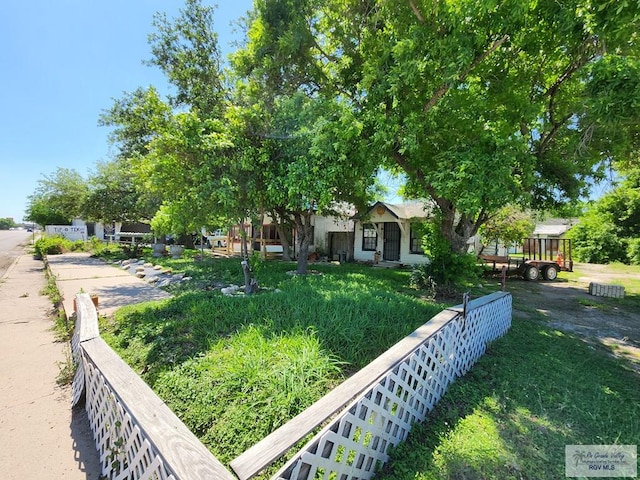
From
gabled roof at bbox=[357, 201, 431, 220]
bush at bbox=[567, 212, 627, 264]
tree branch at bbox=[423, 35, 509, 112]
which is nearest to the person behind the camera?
tree branch at bbox=[423, 35, 509, 112]

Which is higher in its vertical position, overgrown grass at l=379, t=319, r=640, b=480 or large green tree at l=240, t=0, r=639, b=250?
large green tree at l=240, t=0, r=639, b=250

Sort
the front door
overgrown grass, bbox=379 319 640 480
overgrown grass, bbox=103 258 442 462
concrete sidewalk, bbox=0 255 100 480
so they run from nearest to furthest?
1. overgrown grass, bbox=379 319 640 480
2. concrete sidewalk, bbox=0 255 100 480
3. overgrown grass, bbox=103 258 442 462
4. the front door

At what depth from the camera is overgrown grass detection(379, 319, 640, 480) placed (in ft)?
7.64

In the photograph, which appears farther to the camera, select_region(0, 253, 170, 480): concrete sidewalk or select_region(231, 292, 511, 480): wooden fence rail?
select_region(0, 253, 170, 480): concrete sidewalk

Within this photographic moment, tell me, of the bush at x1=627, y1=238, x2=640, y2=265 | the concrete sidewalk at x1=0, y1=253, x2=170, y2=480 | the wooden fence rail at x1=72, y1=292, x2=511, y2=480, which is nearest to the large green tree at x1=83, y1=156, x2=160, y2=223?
the concrete sidewalk at x1=0, y1=253, x2=170, y2=480

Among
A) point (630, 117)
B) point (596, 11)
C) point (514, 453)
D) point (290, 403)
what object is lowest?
point (514, 453)

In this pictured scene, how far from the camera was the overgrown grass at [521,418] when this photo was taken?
7.64 feet

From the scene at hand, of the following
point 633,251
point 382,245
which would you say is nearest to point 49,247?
point 382,245

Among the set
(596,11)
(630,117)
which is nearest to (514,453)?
(630,117)

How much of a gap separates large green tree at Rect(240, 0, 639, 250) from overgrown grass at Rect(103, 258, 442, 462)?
3.27 meters

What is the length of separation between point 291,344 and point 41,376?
3902 millimetres

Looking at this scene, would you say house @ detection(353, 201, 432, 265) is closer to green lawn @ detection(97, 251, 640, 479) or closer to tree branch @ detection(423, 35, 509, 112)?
tree branch @ detection(423, 35, 509, 112)

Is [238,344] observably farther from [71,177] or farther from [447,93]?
[71,177]

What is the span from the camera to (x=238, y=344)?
12.8 ft
